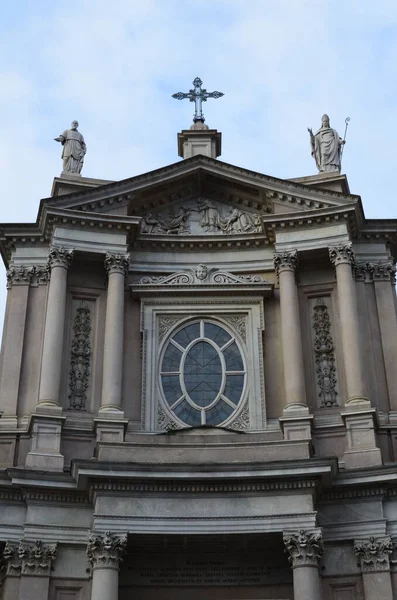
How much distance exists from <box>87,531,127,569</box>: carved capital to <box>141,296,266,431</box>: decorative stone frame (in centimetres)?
361

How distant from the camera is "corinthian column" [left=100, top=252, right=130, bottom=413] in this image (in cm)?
2090

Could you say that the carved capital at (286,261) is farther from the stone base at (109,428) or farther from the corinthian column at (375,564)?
the corinthian column at (375,564)

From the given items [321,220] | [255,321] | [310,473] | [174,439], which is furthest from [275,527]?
[321,220]

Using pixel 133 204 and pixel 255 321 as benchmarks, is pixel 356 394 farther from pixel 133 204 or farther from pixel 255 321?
pixel 133 204

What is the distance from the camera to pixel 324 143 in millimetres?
24922

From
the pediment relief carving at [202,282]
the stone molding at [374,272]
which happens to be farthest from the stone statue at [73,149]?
the stone molding at [374,272]

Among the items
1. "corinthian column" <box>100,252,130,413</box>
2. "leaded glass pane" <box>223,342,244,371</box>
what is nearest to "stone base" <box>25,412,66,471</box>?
"corinthian column" <box>100,252,130,413</box>

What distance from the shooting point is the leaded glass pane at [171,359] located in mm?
22531

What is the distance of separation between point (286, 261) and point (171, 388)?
4093mm

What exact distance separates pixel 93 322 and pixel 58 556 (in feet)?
19.2

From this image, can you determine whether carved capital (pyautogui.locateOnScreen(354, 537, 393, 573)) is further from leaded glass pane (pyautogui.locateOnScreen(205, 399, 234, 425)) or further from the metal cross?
the metal cross

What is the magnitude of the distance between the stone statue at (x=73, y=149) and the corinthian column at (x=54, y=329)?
3.07m

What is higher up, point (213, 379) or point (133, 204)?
point (133, 204)

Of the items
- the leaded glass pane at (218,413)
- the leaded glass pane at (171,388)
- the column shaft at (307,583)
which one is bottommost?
the column shaft at (307,583)
